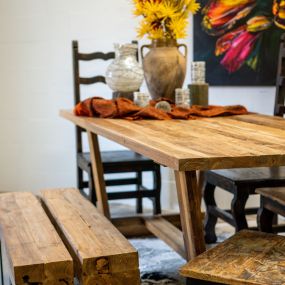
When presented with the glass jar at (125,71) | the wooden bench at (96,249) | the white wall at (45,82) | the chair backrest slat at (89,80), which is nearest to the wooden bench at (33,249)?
the wooden bench at (96,249)

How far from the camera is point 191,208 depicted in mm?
1960

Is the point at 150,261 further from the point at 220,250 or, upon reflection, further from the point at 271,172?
the point at 220,250

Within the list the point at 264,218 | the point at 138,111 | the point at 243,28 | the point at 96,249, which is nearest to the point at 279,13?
the point at 243,28

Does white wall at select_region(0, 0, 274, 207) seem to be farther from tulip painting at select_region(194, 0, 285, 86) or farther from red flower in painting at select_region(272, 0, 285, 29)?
red flower in painting at select_region(272, 0, 285, 29)

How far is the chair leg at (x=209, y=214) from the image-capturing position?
317cm

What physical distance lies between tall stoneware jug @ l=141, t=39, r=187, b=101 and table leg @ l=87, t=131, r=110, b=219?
0.39 meters

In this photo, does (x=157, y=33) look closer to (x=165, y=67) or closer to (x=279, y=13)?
(x=165, y=67)

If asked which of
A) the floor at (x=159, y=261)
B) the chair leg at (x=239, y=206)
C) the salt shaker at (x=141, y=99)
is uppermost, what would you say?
the salt shaker at (x=141, y=99)

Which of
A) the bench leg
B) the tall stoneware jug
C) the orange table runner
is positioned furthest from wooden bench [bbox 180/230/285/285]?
the bench leg

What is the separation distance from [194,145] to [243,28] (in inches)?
103

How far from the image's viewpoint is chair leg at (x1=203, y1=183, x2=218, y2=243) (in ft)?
10.4

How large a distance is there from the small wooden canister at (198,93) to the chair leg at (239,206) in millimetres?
446

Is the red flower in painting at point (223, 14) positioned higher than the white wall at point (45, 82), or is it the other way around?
the red flower in painting at point (223, 14)

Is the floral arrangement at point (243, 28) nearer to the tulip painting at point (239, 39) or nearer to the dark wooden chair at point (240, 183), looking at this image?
the tulip painting at point (239, 39)
